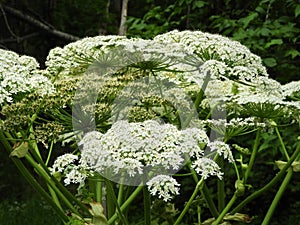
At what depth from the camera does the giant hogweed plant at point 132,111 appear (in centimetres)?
198

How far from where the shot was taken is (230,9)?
570 cm

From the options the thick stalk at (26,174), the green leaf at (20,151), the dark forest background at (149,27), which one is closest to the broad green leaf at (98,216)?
the thick stalk at (26,174)

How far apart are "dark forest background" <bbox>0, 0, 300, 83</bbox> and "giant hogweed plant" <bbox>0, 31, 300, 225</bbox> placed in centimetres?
181

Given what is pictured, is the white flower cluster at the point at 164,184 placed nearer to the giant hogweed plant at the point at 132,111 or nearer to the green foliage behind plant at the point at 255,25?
the giant hogweed plant at the point at 132,111

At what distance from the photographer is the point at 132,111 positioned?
2.24 metres

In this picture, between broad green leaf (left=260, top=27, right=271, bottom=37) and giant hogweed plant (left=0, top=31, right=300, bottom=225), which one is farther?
broad green leaf (left=260, top=27, right=271, bottom=37)

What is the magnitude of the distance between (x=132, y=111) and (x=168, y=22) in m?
3.29

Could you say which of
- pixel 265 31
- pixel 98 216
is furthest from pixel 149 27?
pixel 98 216

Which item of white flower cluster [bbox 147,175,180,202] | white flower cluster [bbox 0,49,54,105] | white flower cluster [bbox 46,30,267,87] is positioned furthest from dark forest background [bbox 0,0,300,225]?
white flower cluster [bbox 147,175,180,202]

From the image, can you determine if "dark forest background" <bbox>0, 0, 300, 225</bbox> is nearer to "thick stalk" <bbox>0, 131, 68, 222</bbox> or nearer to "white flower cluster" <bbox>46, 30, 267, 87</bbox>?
"white flower cluster" <bbox>46, 30, 267, 87</bbox>

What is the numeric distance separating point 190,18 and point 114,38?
10.9 ft

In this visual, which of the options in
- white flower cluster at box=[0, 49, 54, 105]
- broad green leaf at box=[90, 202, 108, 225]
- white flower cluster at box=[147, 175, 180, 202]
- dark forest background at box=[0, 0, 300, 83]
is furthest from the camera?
dark forest background at box=[0, 0, 300, 83]

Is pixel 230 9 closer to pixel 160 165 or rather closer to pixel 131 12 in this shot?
pixel 131 12

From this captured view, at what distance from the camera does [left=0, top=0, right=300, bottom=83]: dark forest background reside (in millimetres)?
4590
